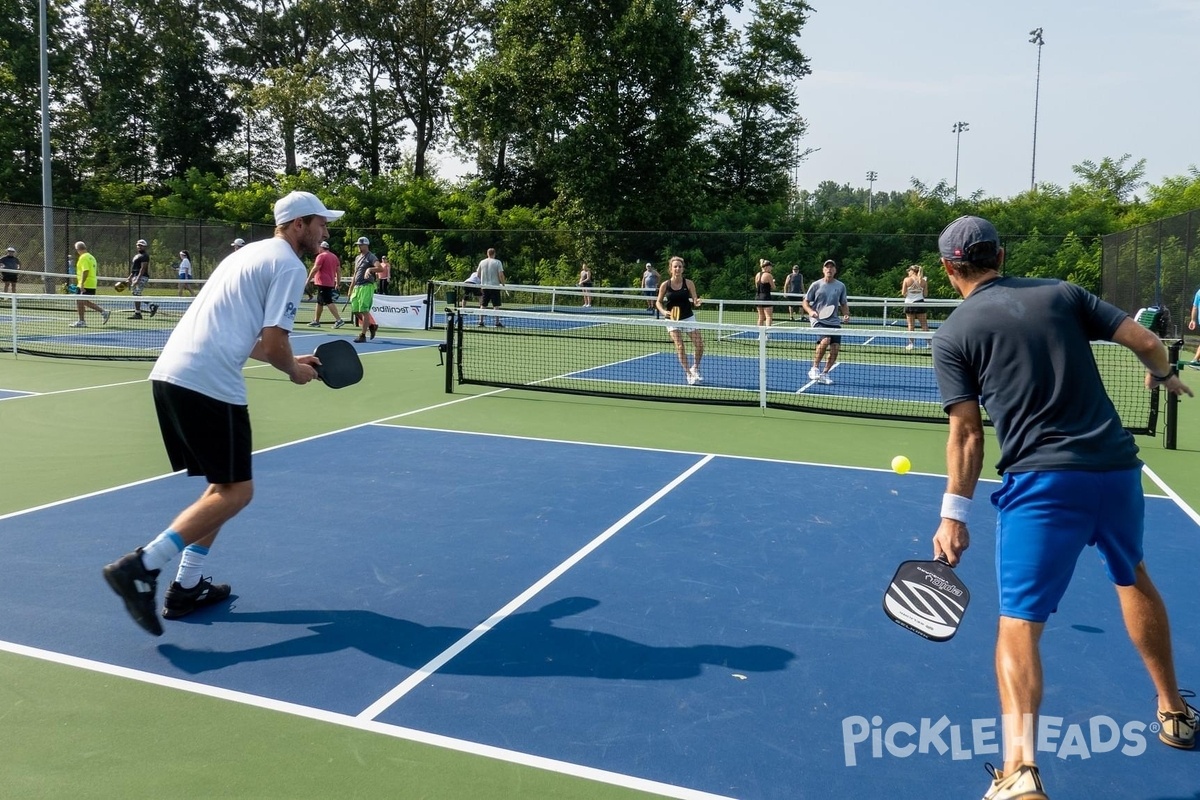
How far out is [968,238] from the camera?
3.36m

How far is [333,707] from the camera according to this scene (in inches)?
148

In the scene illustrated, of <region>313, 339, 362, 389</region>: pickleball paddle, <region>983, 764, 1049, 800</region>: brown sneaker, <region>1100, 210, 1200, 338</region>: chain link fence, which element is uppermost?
<region>1100, 210, 1200, 338</region>: chain link fence

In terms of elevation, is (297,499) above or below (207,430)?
below

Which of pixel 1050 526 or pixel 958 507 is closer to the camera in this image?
pixel 1050 526

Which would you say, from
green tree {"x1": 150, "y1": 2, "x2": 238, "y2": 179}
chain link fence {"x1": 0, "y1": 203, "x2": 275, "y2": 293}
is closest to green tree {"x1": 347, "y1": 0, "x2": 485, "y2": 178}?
green tree {"x1": 150, "y1": 2, "x2": 238, "y2": 179}

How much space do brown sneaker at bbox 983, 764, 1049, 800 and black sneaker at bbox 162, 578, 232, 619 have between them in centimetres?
362

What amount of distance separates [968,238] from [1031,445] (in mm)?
744

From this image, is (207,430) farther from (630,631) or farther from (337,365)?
(630,631)

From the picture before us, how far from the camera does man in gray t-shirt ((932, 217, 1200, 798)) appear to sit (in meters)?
3.08

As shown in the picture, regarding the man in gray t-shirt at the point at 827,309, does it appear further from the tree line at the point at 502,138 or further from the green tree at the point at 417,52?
the green tree at the point at 417,52

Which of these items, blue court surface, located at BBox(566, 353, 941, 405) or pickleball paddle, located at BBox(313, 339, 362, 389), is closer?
pickleball paddle, located at BBox(313, 339, 362, 389)

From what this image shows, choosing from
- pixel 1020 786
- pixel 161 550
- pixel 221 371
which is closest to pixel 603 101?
pixel 221 371

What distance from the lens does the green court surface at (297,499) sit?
3.21 meters

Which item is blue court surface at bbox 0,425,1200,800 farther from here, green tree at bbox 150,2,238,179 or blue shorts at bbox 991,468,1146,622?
green tree at bbox 150,2,238,179
